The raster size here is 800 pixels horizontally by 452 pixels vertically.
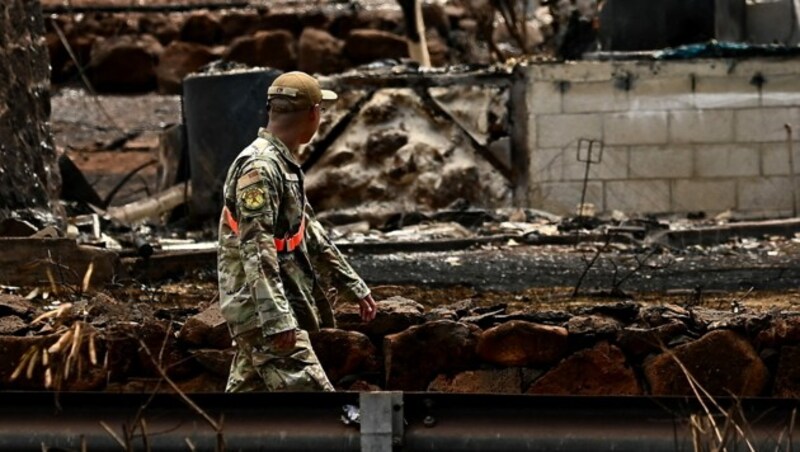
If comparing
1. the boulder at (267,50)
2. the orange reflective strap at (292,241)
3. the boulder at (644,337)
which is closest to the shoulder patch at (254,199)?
the orange reflective strap at (292,241)

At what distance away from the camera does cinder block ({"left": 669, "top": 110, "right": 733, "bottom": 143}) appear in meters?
21.2

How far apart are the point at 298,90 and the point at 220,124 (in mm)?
12769

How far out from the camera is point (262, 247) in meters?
8.17

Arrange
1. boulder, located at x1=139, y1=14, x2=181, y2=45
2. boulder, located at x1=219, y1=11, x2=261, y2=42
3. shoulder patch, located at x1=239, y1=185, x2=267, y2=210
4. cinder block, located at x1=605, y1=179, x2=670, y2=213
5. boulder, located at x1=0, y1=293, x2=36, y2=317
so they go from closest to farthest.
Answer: shoulder patch, located at x1=239, y1=185, x2=267, y2=210, boulder, located at x1=0, y1=293, x2=36, y2=317, cinder block, located at x1=605, y1=179, x2=670, y2=213, boulder, located at x1=219, y1=11, x2=261, y2=42, boulder, located at x1=139, y1=14, x2=181, y2=45

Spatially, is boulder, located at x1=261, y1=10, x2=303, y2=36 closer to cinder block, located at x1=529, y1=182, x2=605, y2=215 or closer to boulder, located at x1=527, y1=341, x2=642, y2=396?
cinder block, located at x1=529, y1=182, x2=605, y2=215

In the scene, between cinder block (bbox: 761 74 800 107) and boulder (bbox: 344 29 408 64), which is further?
boulder (bbox: 344 29 408 64)

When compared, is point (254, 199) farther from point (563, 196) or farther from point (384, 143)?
point (384, 143)

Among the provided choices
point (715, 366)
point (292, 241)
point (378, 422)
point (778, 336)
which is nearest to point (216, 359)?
point (292, 241)

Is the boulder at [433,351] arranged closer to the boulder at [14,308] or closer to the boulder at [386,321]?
the boulder at [386,321]

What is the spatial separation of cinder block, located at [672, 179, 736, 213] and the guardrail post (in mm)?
14428

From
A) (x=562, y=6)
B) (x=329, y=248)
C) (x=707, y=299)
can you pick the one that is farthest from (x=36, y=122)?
(x=562, y=6)

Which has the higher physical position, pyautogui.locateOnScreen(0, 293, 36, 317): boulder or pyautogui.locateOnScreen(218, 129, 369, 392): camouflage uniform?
pyautogui.locateOnScreen(218, 129, 369, 392): camouflage uniform

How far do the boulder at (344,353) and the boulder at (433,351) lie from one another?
14 centimetres

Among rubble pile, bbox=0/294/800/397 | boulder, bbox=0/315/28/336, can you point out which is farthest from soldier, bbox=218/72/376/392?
boulder, bbox=0/315/28/336
